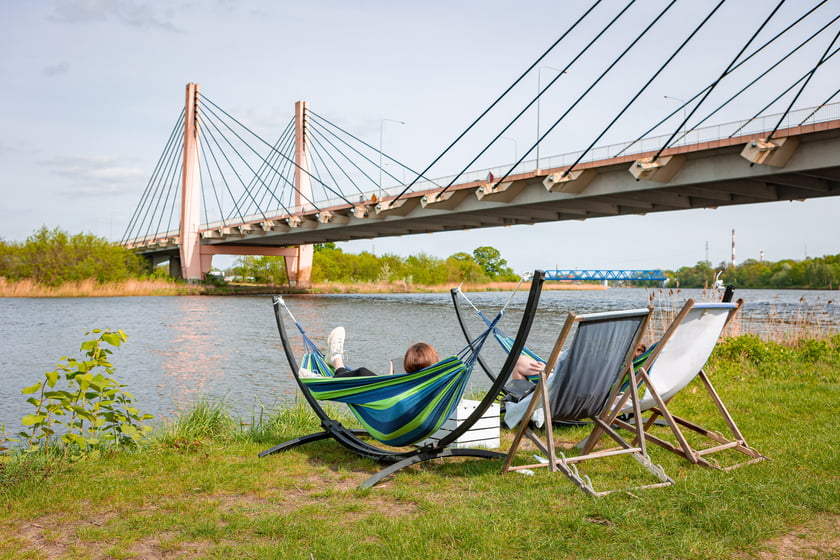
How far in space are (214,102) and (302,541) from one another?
36637mm

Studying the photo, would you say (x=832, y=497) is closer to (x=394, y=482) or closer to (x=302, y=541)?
(x=394, y=482)

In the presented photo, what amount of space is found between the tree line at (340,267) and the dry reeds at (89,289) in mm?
579

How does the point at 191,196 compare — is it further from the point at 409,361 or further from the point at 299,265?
the point at 409,361

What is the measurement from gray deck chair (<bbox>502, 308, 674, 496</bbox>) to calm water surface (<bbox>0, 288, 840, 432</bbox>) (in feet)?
13.2

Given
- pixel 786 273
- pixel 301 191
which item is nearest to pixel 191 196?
pixel 301 191

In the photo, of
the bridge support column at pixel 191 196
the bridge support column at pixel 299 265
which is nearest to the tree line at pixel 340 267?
the bridge support column at pixel 191 196

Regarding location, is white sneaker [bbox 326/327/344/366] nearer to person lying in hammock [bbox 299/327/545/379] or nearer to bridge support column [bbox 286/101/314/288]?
person lying in hammock [bbox 299/327/545/379]

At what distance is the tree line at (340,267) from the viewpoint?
31.5 m

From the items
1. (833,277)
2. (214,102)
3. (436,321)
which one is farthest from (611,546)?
(833,277)

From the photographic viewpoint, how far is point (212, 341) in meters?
14.1

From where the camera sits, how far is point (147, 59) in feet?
43.7

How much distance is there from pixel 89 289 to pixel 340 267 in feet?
67.8

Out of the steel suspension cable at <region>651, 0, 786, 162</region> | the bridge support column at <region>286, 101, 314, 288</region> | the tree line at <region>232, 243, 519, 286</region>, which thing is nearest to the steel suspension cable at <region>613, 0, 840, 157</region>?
the steel suspension cable at <region>651, 0, 786, 162</region>

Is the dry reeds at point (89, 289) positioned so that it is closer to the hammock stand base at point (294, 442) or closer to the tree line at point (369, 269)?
the tree line at point (369, 269)
